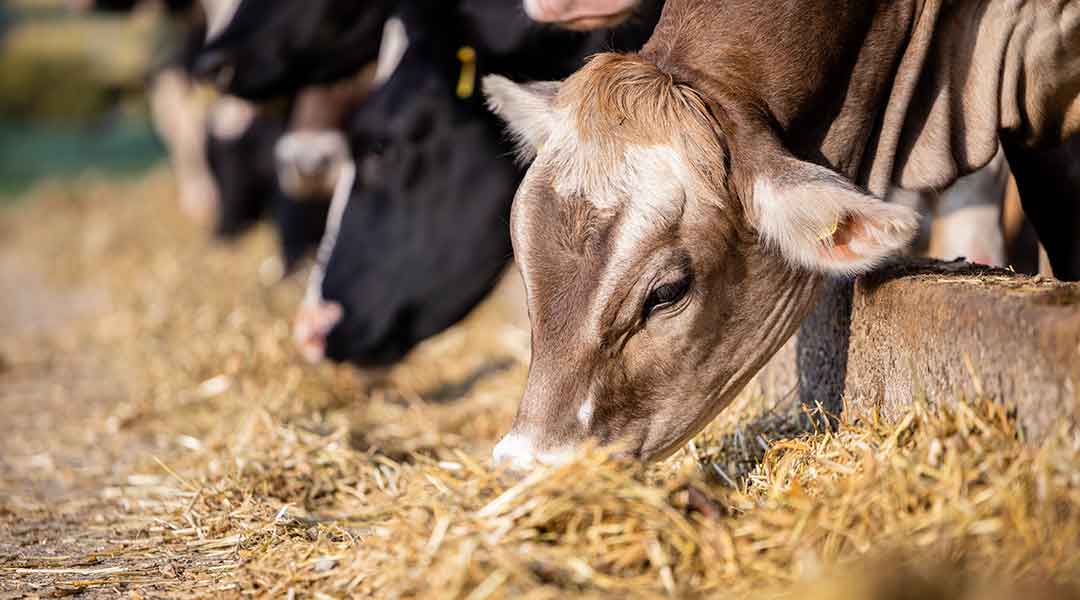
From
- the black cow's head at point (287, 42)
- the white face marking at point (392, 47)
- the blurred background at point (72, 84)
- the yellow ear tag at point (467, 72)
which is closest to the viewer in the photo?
the yellow ear tag at point (467, 72)

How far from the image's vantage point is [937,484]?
195cm

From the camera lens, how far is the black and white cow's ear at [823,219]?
2.23 meters

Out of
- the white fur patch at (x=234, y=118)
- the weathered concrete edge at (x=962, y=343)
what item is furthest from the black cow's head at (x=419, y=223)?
the white fur patch at (x=234, y=118)

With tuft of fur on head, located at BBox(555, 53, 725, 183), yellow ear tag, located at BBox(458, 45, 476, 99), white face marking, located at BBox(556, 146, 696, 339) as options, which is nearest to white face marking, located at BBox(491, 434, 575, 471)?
white face marking, located at BBox(556, 146, 696, 339)

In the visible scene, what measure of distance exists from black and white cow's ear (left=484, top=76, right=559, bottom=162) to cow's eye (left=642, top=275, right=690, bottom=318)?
0.44 metres

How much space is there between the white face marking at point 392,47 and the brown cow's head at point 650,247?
220cm

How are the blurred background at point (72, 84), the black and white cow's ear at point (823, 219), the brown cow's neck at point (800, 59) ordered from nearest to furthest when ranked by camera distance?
the black and white cow's ear at point (823, 219) < the brown cow's neck at point (800, 59) < the blurred background at point (72, 84)

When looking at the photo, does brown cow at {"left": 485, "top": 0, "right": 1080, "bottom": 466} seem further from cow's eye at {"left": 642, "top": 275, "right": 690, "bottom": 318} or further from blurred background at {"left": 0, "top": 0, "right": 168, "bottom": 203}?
blurred background at {"left": 0, "top": 0, "right": 168, "bottom": 203}

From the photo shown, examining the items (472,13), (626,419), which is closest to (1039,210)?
(626,419)

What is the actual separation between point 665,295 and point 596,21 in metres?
1.35

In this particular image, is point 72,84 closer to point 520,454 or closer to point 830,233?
point 520,454

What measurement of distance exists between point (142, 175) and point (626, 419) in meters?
13.6

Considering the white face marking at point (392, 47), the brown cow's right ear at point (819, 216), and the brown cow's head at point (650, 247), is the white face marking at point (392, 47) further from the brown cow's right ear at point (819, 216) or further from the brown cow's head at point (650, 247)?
the brown cow's right ear at point (819, 216)

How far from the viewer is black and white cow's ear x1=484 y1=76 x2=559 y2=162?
2.67m
